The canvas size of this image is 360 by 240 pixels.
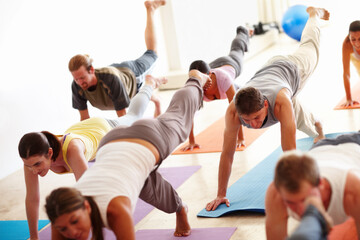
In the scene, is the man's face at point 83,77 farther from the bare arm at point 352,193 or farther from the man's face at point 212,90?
the bare arm at point 352,193

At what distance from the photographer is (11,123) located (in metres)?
5.00

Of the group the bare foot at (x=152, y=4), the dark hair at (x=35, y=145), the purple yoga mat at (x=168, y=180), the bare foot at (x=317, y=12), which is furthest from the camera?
the bare foot at (x=152, y=4)

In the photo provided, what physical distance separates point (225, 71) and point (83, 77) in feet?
3.74

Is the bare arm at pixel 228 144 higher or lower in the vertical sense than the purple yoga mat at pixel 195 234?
higher

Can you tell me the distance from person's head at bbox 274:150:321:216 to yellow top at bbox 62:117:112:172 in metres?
1.51

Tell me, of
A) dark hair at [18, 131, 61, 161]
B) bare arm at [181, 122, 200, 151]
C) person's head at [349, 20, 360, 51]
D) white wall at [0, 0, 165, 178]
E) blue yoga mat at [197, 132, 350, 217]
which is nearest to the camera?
dark hair at [18, 131, 61, 161]

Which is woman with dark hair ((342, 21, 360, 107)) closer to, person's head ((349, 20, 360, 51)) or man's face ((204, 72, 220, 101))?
person's head ((349, 20, 360, 51))

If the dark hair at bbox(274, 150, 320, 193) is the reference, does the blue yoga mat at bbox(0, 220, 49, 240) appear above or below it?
below

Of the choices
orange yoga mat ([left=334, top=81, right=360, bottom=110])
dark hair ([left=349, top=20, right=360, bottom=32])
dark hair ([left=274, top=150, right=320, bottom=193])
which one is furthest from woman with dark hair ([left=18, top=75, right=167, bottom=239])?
orange yoga mat ([left=334, top=81, right=360, bottom=110])

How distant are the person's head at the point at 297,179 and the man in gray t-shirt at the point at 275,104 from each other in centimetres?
98

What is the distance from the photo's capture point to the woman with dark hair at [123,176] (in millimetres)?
1989

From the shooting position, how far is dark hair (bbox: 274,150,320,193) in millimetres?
1653

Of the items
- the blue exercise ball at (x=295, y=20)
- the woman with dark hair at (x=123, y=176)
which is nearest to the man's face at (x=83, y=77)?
the woman with dark hair at (x=123, y=176)

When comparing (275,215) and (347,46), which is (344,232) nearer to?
(275,215)
